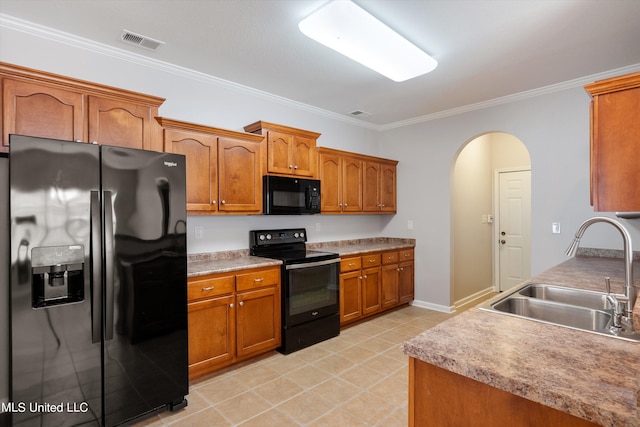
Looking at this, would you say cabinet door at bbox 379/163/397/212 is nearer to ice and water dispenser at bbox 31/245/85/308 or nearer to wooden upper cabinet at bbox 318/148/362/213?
wooden upper cabinet at bbox 318/148/362/213

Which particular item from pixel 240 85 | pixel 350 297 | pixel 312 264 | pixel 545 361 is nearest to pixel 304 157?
pixel 240 85

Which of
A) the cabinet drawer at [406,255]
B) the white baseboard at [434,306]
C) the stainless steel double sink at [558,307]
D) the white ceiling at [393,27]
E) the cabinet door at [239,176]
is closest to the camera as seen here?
the stainless steel double sink at [558,307]

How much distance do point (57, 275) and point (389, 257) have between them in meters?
3.49

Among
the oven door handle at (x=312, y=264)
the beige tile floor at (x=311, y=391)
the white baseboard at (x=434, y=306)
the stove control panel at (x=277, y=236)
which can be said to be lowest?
the beige tile floor at (x=311, y=391)

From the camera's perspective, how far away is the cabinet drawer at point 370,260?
4004 millimetres

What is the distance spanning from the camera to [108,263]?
195cm

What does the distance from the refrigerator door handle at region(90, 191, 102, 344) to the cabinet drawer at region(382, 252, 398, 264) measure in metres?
3.16

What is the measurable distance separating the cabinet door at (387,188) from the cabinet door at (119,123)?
3142 mm

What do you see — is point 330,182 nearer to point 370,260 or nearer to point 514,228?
point 370,260

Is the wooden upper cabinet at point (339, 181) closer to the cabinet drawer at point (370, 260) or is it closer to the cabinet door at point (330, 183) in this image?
the cabinet door at point (330, 183)

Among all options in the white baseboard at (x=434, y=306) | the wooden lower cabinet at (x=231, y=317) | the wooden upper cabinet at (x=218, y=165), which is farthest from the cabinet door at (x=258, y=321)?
the white baseboard at (x=434, y=306)

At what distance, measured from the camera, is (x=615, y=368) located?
992mm

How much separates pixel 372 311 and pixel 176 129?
302cm

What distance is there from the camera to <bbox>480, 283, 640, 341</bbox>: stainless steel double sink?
158cm
